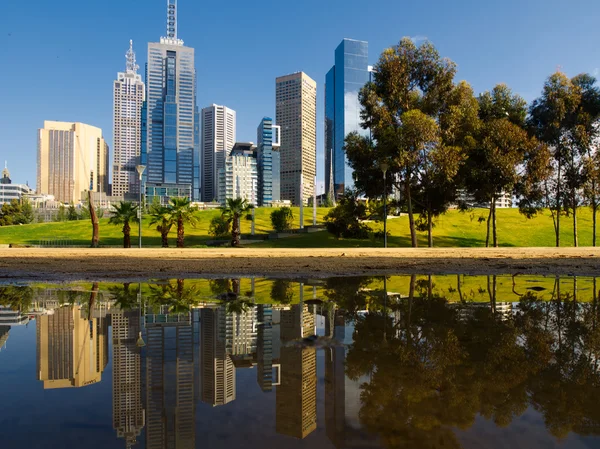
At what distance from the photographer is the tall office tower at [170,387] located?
10.7 feet

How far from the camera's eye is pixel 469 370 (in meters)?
4.75

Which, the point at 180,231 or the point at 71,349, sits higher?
the point at 180,231

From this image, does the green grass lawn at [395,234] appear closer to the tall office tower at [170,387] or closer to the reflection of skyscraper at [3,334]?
the reflection of skyscraper at [3,334]

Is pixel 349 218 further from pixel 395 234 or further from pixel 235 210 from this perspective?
pixel 235 210

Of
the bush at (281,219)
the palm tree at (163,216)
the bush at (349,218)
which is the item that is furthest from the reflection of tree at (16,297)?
the bush at (281,219)

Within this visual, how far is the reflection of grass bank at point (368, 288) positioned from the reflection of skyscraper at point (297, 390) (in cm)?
424

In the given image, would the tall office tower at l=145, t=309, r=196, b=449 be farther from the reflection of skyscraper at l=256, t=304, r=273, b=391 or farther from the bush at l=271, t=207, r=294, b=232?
the bush at l=271, t=207, r=294, b=232

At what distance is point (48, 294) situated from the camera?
11.0 metres

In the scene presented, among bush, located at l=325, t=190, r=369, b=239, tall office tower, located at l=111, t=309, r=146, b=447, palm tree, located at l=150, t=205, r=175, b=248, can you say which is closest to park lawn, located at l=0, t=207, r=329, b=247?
palm tree, located at l=150, t=205, r=175, b=248

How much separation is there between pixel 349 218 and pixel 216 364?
151 ft

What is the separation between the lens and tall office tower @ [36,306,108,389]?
4.66 meters

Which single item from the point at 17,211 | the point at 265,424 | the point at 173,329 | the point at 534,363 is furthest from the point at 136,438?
the point at 17,211

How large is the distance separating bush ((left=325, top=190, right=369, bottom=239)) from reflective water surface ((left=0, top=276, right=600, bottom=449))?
41060 millimetres

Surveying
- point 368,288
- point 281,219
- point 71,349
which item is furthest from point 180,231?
point 71,349
